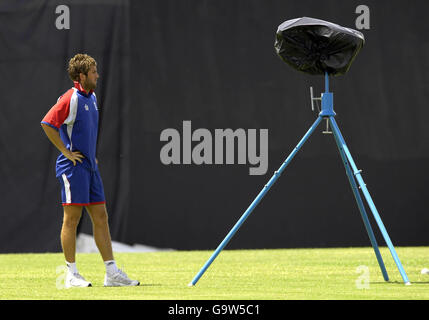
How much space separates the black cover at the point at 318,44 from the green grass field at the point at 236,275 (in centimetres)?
151

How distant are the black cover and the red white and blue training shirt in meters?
1.40

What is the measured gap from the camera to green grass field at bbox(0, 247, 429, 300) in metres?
5.96

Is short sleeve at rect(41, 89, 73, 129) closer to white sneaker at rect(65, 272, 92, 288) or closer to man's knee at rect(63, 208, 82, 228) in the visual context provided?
man's knee at rect(63, 208, 82, 228)

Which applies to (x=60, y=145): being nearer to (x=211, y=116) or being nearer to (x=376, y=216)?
(x=376, y=216)

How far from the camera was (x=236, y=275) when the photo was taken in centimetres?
762

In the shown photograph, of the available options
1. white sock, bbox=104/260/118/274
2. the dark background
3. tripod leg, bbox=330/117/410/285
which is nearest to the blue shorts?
white sock, bbox=104/260/118/274

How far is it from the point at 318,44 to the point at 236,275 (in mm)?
2040

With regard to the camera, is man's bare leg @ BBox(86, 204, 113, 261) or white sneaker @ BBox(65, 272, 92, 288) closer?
white sneaker @ BBox(65, 272, 92, 288)

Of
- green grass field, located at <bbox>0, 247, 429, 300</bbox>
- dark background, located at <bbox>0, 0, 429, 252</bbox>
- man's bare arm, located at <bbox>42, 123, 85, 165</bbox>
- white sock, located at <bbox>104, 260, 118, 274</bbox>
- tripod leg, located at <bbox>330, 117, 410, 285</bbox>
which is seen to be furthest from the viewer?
dark background, located at <bbox>0, 0, 429, 252</bbox>

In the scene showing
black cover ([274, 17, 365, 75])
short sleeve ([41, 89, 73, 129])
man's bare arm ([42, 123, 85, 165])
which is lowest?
man's bare arm ([42, 123, 85, 165])

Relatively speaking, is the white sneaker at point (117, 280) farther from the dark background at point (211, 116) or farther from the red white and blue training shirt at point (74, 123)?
the dark background at point (211, 116)

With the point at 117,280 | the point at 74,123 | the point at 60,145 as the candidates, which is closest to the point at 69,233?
the point at 117,280
